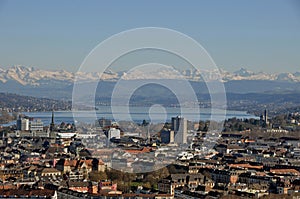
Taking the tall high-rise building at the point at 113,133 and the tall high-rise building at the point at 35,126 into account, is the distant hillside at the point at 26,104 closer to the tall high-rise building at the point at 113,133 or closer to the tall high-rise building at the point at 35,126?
the tall high-rise building at the point at 35,126

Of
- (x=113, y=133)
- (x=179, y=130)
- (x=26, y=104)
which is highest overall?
(x=26, y=104)

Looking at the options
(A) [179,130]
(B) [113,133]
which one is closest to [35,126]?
(B) [113,133]

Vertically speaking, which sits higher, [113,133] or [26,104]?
[26,104]

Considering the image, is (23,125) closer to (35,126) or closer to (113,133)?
(35,126)

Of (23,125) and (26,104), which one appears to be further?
(26,104)

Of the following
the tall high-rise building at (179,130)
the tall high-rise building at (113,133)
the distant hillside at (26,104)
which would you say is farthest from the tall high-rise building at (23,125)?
the distant hillside at (26,104)

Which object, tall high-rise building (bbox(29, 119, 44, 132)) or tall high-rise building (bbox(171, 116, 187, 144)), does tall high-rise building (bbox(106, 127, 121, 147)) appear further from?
tall high-rise building (bbox(29, 119, 44, 132))

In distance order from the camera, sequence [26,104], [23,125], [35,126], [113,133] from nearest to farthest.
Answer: [113,133], [35,126], [23,125], [26,104]

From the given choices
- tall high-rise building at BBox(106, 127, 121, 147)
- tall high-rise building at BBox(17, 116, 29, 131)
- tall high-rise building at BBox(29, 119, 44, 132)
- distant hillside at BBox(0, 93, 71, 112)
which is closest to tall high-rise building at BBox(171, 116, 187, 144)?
tall high-rise building at BBox(106, 127, 121, 147)

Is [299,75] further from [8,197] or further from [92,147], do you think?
[8,197]
